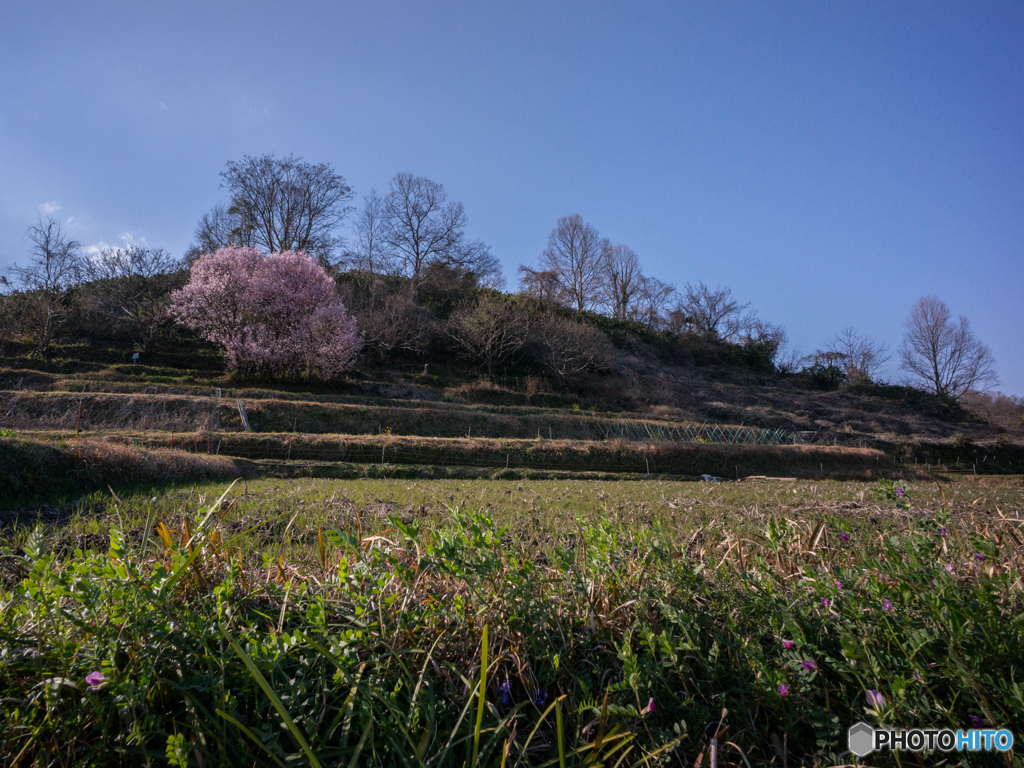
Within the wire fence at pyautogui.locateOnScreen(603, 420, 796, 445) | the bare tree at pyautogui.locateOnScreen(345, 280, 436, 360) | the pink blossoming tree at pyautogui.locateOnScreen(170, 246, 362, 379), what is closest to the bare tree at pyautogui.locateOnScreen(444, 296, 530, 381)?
the bare tree at pyautogui.locateOnScreen(345, 280, 436, 360)

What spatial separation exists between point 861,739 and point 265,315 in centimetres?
3606

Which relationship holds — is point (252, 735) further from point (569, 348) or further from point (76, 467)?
point (569, 348)

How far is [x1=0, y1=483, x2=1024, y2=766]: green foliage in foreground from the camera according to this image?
1402 mm

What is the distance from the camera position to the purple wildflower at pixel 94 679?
4.40 ft

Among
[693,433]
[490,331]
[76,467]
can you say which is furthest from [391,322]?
[76,467]

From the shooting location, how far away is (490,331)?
40344 millimetres

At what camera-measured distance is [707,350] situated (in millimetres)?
57969

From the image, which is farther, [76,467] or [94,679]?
→ [76,467]

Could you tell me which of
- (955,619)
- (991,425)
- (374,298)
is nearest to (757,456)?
(955,619)

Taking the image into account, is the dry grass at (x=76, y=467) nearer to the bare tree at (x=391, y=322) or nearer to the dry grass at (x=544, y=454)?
the dry grass at (x=544, y=454)

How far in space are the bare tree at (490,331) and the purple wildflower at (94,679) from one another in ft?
124

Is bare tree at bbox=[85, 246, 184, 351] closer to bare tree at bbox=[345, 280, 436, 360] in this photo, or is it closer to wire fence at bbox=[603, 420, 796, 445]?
bare tree at bbox=[345, 280, 436, 360]

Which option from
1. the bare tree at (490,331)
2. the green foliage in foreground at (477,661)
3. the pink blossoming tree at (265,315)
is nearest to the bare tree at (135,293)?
the pink blossoming tree at (265,315)

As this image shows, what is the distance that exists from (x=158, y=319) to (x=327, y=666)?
41.0 meters
